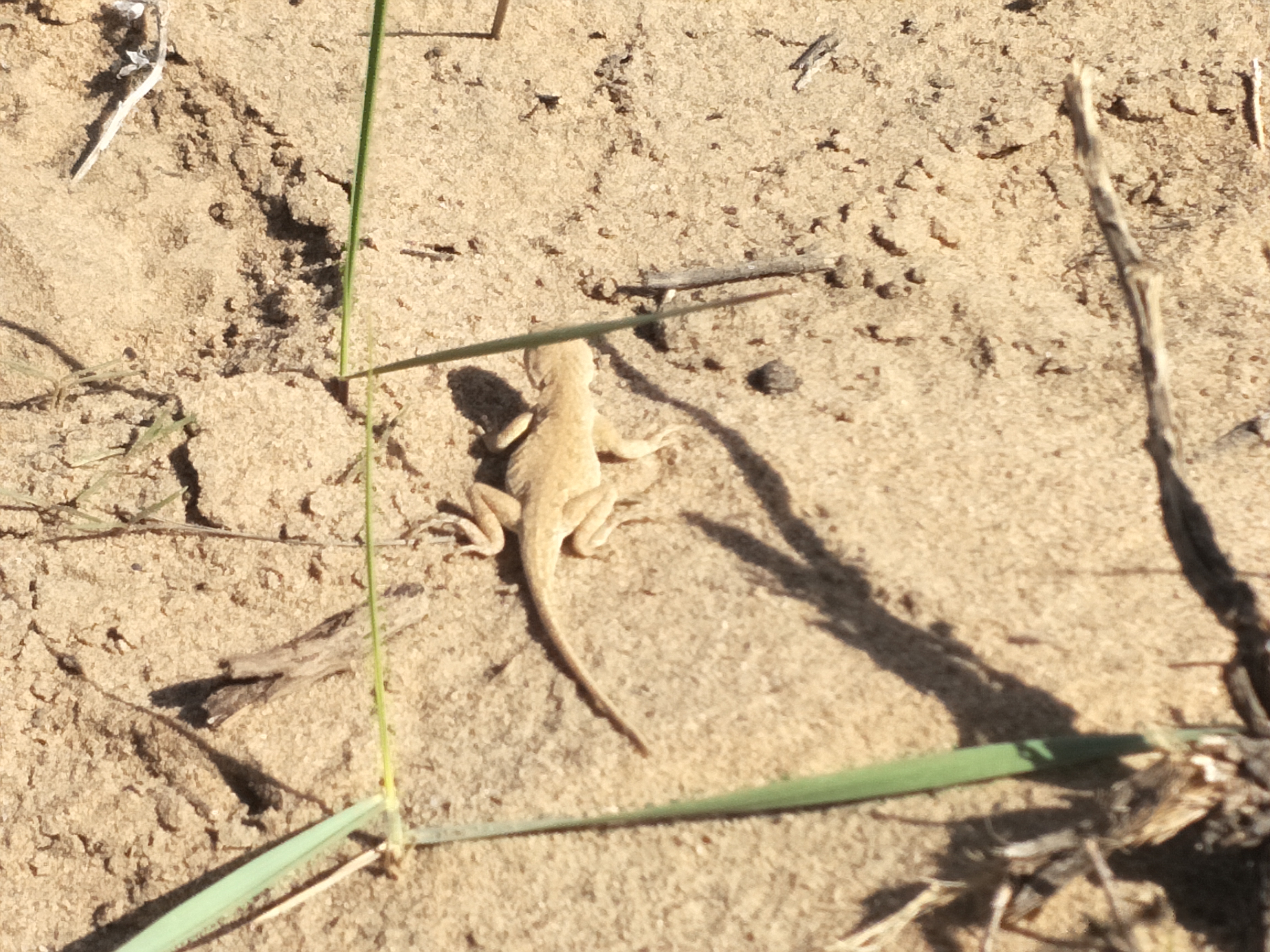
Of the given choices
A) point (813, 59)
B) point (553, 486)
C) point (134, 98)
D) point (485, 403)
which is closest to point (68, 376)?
point (134, 98)

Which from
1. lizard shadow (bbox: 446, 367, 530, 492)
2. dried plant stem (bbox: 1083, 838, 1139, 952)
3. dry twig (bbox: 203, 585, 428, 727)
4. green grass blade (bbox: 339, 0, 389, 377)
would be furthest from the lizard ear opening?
dried plant stem (bbox: 1083, 838, 1139, 952)

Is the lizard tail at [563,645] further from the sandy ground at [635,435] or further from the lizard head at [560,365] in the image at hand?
the lizard head at [560,365]

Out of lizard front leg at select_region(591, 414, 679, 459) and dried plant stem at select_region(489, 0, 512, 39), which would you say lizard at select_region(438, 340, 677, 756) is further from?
dried plant stem at select_region(489, 0, 512, 39)

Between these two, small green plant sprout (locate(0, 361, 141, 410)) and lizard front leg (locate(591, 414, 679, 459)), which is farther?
Result: small green plant sprout (locate(0, 361, 141, 410))

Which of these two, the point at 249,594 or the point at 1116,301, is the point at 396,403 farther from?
the point at 1116,301

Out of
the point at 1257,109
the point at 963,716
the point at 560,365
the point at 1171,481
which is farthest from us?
the point at 1257,109

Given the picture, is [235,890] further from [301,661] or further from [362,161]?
[362,161]
